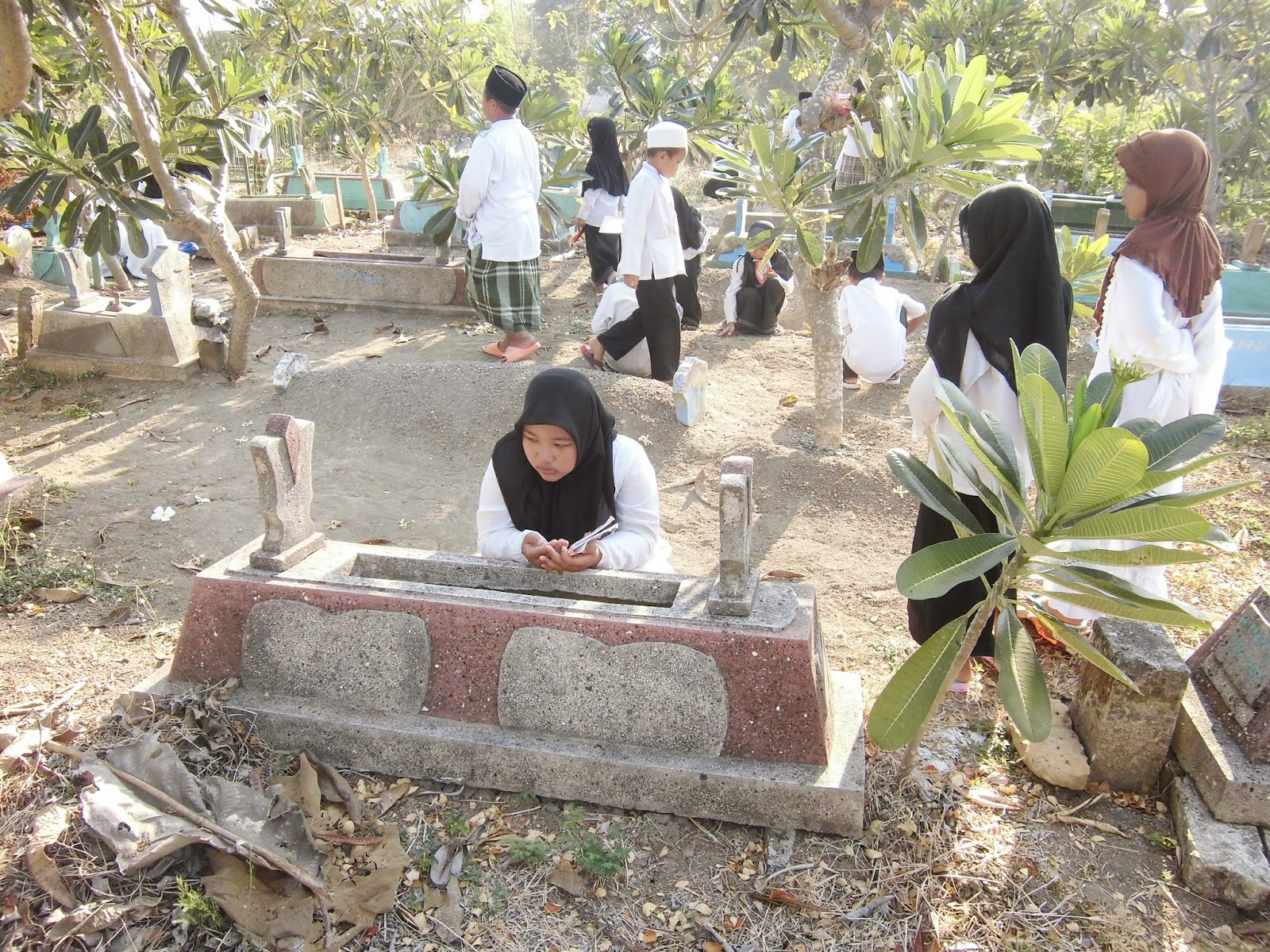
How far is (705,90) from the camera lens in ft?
28.8

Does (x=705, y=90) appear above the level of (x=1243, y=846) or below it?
above

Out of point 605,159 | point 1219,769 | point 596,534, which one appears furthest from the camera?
point 605,159

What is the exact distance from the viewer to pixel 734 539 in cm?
227

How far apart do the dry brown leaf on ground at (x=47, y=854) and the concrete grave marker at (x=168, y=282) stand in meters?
4.89

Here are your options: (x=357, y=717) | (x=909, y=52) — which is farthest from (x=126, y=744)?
(x=909, y=52)

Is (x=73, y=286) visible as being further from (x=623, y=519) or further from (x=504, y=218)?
(x=623, y=519)

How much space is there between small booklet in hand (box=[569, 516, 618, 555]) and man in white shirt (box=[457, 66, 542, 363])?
4013 mm

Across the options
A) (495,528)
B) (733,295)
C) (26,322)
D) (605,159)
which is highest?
(605,159)

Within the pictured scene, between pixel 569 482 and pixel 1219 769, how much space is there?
6.41 ft

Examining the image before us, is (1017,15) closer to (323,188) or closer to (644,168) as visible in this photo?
(644,168)

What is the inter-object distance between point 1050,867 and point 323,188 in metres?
14.6

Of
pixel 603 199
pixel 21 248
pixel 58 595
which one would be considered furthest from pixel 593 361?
pixel 21 248

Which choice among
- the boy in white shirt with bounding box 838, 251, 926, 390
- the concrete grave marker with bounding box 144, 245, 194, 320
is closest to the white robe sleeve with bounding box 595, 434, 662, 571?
the boy in white shirt with bounding box 838, 251, 926, 390

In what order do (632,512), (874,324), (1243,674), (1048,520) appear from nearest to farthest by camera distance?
(1048,520)
(1243,674)
(632,512)
(874,324)
